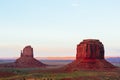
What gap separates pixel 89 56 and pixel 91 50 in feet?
11.0

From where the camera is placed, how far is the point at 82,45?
172 metres

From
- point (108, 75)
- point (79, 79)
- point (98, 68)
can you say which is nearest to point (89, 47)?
point (98, 68)

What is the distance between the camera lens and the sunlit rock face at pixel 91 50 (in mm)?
168375

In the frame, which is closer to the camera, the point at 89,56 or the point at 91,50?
the point at 89,56

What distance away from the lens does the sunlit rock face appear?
552 ft

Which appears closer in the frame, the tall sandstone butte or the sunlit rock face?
the tall sandstone butte

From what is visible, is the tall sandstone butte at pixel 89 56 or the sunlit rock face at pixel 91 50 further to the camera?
the sunlit rock face at pixel 91 50

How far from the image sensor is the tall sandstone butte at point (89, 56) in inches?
6299

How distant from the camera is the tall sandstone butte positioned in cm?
16000

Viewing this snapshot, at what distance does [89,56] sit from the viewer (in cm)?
16800

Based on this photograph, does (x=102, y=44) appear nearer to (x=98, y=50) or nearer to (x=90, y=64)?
(x=98, y=50)

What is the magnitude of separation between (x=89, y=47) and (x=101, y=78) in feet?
162

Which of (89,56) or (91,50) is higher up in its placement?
(91,50)

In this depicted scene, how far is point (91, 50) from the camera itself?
168750 mm
